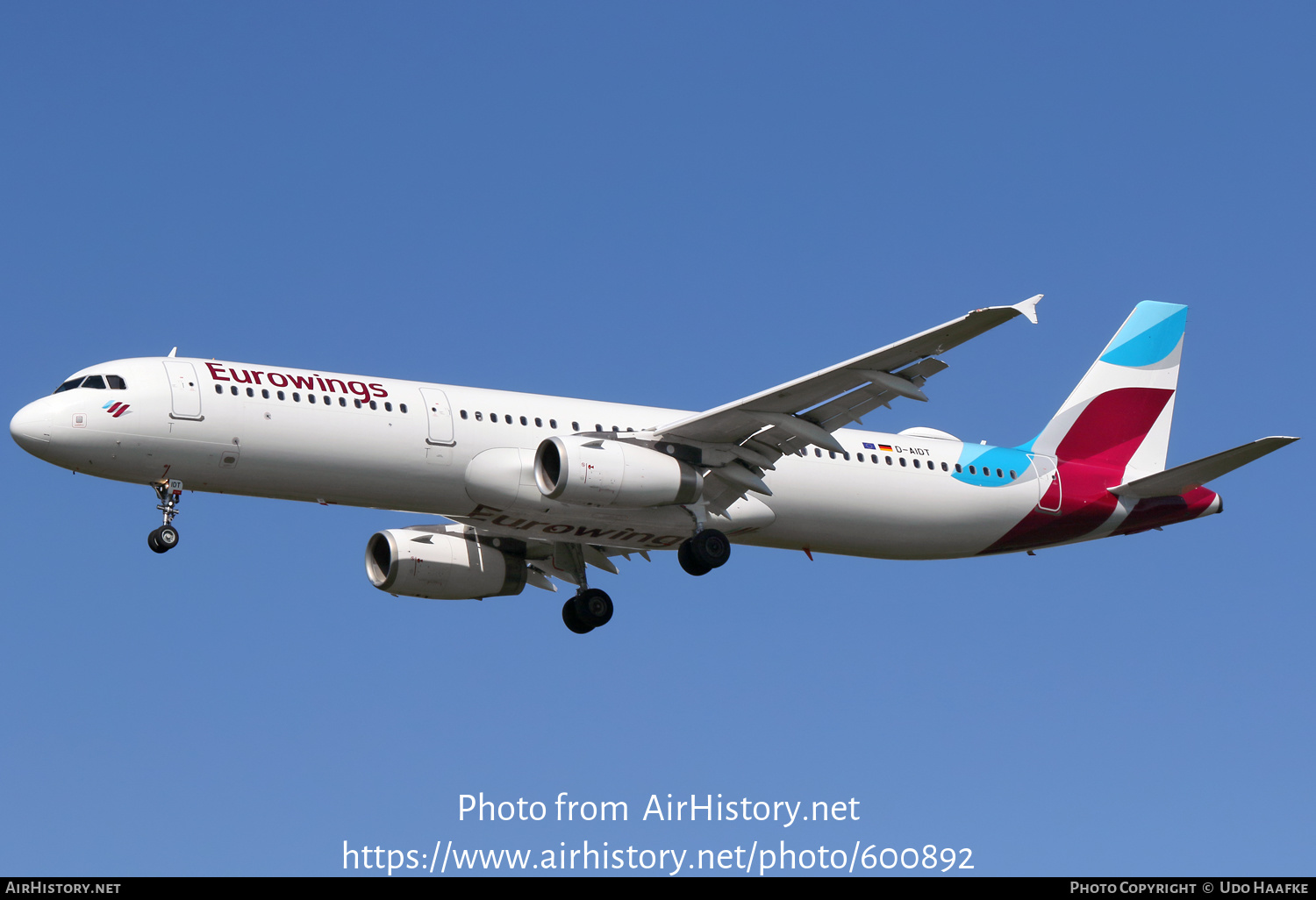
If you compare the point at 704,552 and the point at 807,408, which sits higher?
the point at 807,408

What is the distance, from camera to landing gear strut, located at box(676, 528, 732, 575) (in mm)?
33000

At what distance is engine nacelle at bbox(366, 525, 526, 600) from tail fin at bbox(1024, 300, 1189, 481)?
499 inches

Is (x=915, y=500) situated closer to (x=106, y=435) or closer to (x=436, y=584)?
(x=436, y=584)

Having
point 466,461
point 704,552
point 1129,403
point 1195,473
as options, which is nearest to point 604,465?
point 466,461

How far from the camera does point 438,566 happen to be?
1398 inches

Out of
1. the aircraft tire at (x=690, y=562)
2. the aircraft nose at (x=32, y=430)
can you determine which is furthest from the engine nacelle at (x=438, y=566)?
the aircraft nose at (x=32, y=430)

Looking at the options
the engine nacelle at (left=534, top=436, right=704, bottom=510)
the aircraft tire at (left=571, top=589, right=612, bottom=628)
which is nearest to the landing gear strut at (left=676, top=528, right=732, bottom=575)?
the engine nacelle at (left=534, top=436, right=704, bottom=510)

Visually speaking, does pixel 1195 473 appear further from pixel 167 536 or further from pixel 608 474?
pixel 167 536

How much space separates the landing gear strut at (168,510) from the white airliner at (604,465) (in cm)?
3

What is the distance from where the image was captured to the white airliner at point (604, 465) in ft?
98.9

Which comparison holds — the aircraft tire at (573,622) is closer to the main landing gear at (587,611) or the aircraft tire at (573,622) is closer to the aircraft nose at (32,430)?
the main landing gear at (587,611)

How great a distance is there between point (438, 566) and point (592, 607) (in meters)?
3.65

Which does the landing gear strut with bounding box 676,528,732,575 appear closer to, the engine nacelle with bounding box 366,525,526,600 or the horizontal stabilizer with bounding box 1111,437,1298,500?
the engine nacelle with bounding box 366,525,526,600

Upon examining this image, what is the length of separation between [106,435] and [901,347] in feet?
46.9
